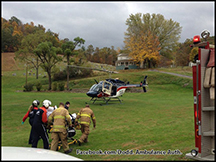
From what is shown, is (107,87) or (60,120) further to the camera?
(107,87)

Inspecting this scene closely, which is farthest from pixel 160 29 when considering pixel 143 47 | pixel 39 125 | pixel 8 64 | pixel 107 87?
pixel 39 125

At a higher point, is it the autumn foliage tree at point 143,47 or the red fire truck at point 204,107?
the autumn foliage tree at point 143,47

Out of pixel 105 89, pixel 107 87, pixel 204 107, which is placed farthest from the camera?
pixel 107 87

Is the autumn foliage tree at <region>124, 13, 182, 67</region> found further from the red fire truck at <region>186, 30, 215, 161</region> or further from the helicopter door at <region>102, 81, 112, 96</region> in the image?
the red fire truck at <region>186, 30, 215, 161</region>

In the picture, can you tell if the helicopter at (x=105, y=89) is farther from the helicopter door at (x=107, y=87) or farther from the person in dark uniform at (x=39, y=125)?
the person in dark uniform at (x=39, y=125)

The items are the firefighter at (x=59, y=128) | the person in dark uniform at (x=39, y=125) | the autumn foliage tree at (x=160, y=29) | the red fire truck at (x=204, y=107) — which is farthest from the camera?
the autumn foliage tree at (x=160, y=29)

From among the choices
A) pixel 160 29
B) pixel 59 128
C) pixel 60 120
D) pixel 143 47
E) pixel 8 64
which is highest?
pixel 160 29

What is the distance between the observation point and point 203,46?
643 centimetres

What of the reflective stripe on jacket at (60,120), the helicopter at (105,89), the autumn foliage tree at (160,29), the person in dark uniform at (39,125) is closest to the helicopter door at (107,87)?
the helicopter at (105,89)

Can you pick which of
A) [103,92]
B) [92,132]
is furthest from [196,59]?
[103,92]

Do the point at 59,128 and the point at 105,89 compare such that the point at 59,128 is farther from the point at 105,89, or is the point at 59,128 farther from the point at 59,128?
the point at 105,89

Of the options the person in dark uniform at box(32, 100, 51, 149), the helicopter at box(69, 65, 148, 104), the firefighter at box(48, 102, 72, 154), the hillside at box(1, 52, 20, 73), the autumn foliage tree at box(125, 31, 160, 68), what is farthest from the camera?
the hillside at box(1, 52, 20, 73)

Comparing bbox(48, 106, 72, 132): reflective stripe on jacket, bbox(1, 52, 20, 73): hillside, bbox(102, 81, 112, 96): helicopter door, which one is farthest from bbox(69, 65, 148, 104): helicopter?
bbox(1, 52, 20, 73): hillside

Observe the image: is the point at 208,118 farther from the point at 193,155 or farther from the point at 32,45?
the point at 32,45
